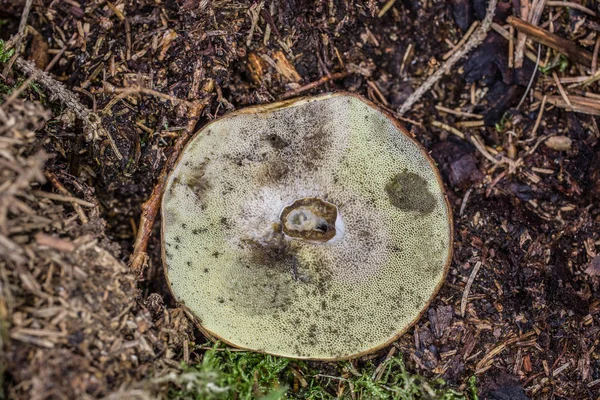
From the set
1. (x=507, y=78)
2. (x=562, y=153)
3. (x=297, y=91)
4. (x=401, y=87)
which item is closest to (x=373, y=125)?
(x=297, y=91)

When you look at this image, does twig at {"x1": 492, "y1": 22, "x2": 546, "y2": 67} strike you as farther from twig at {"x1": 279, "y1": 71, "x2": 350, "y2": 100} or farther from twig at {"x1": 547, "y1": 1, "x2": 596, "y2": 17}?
twig at {"x1": 279, "y1": 71, "x2": 350, "y2": 100}

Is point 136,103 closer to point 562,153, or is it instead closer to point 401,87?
point 401,87

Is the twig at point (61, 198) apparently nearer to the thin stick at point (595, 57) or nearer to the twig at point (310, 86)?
the twig at point (310, 86)

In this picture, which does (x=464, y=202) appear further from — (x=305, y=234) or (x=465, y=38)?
(x=305, y=234)

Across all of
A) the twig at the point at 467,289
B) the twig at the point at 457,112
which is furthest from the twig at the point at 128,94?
the twig at the point at 467,289

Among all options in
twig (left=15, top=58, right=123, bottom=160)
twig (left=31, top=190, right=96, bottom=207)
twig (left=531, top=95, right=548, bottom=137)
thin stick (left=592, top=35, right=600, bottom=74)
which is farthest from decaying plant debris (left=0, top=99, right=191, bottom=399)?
thin stick (left=592, top=35, right=600, bottom=74)

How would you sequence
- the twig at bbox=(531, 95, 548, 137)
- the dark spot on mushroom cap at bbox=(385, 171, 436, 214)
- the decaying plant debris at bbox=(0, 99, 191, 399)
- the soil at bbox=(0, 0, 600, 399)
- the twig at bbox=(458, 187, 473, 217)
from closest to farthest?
the decaying plant debris at bbox=(0, 99, 191, 399), the dark spot on mushroom cap at bbox=(385, 171, 436, 214), the soil at bbox=(0, 0, 600, 399), the twig at bbox=(458, 187, 473, 217), the twig at bbox=(531, 95, 548, 137)
